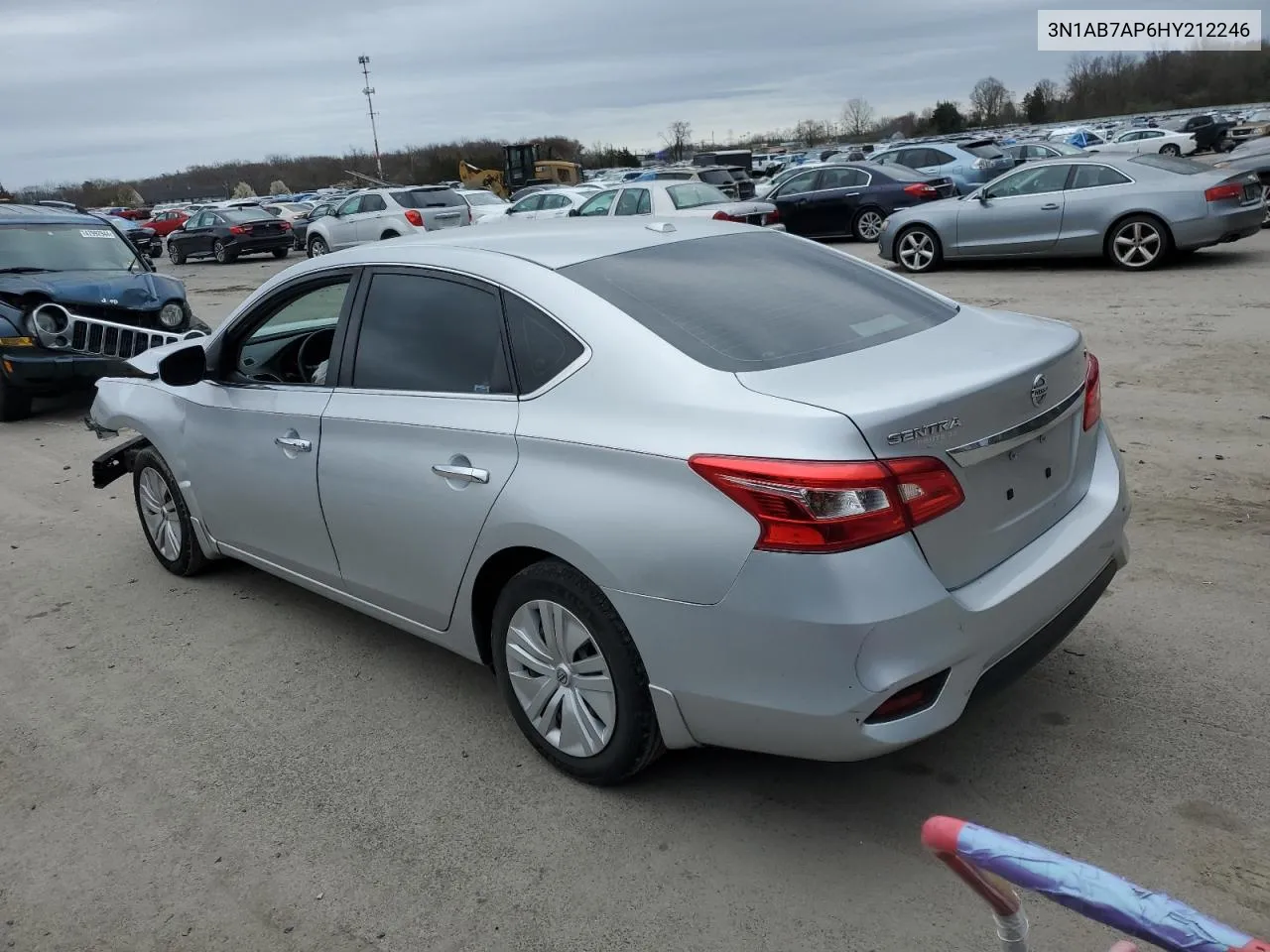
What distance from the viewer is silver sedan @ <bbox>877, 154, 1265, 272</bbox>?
12.5 metres

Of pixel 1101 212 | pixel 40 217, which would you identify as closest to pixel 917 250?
pixel 1101 212

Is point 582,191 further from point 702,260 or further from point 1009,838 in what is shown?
point 1009,838

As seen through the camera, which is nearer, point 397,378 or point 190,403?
point 397,378

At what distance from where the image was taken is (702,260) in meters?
3.74

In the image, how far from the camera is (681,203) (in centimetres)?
1708

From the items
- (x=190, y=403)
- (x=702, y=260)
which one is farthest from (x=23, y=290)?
(x=702, y=260)

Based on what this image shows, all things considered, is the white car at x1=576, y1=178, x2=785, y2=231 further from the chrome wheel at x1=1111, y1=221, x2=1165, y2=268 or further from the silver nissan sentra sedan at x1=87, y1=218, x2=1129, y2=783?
the silver nissan sentra sedan at x1=87, y1=218, x2=1129, y2=783

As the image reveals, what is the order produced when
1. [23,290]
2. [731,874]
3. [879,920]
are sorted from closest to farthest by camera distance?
[879,920], [731,874], [23,290]

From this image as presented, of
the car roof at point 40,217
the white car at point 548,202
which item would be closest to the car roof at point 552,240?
the car roof at point 40,217

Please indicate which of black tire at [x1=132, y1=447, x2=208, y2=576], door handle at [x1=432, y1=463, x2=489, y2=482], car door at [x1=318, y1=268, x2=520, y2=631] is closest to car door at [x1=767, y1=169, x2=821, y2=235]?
black tire at [x1=132, y1=447, x2=208, y2=576]

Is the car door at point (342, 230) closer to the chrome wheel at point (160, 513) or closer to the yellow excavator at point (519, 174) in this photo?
the chrome wheel at point (160, 513)

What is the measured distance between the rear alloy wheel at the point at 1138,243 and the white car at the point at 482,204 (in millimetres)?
15897

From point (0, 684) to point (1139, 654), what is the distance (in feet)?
14.9

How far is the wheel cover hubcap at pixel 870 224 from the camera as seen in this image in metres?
19.2
